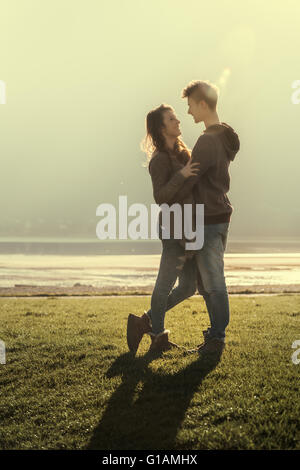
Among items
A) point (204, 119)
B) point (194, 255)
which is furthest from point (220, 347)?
point (204, 119)

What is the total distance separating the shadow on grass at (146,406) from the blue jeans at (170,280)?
1.77ft

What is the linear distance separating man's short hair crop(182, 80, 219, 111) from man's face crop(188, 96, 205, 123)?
0.04 m

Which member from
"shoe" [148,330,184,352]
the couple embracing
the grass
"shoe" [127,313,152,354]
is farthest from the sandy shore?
the couple embracing

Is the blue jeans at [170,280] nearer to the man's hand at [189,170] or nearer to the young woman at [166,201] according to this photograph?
the young woman at [166,201]

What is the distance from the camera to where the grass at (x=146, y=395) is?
10.6 ft

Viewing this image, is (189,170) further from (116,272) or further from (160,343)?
(116,272)

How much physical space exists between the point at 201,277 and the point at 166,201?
94 centimetres

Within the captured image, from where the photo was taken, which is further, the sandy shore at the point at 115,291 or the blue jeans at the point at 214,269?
the sandy shore at the point at 115,291

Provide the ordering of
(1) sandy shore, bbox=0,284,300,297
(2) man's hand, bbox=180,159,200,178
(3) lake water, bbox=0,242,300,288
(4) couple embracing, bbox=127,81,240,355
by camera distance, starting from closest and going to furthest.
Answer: (2) man's hand, bbox=180,159,200,178
(4) couple embracing, bbox=127,81,240,355
(1) sandy shore, bbox=0,284,300,297
(3) lake water, bbox=0,242,300,288

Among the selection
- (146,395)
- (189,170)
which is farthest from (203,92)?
(146,395)

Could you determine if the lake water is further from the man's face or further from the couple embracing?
the man's face

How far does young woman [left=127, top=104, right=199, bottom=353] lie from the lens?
14.9 feet

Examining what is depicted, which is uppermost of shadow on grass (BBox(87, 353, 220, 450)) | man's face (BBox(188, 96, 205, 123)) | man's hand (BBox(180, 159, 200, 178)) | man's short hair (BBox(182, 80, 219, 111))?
man's short hair (BBox(182, 80, 219, 111))

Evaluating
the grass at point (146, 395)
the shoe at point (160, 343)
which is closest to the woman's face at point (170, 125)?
the shoe at point (160, 343)
